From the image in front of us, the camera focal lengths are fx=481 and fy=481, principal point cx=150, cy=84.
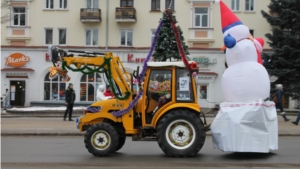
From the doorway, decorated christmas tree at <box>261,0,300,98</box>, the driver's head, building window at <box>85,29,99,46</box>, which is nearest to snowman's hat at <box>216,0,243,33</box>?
the driver's head

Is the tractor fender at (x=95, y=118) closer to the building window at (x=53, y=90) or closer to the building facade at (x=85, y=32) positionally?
the building facade at (x=85, y=32)

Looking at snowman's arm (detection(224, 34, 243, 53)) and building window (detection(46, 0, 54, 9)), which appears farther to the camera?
building window (detection(46, 0, 54, 9))

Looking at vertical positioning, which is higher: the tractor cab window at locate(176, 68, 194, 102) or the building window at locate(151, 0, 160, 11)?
the building window at locate(151, 0, 160, 11)

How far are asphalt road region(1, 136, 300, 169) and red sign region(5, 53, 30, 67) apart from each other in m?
25.0

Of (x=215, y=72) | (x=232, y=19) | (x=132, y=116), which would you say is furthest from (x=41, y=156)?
(x=215, y=72)

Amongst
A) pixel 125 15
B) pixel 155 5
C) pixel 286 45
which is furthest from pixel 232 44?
pixel 155 5

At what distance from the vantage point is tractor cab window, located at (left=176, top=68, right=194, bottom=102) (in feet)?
36.3

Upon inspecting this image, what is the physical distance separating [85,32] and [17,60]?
5.84m

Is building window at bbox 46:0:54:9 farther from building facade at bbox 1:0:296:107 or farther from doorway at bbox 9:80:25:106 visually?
doorway at bbox 9:80:25:106

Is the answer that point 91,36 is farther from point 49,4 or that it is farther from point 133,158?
point 133,158

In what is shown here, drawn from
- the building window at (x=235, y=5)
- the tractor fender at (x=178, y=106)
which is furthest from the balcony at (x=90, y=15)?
the tractor fender at (x=178, y=106)

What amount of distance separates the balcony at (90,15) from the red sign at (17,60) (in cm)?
552

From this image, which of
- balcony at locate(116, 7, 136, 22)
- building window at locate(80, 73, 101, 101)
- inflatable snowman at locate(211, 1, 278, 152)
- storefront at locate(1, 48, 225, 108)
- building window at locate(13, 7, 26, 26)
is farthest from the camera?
building window at locate(80, 73, 101, 101)

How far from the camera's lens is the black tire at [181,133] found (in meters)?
10.8
